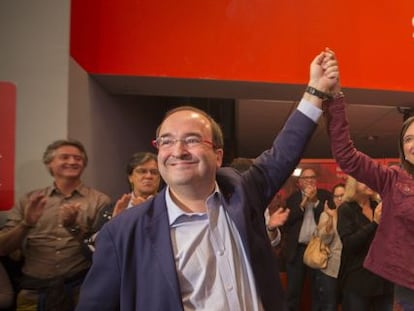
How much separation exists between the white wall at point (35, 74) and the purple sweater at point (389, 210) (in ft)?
5.15

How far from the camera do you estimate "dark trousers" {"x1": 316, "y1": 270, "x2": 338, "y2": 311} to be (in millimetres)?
2598

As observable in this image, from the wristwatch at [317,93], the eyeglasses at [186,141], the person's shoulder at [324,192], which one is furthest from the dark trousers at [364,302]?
the eyeglasses at [186,141]

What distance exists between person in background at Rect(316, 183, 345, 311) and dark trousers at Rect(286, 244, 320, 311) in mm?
119

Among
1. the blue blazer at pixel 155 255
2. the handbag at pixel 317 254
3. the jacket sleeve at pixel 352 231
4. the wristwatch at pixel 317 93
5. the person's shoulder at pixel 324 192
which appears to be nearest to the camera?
the blue blazer at pixel 155 255

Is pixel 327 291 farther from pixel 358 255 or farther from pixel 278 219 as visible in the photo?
pixel 278 219

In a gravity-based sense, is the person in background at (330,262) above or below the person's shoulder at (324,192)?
below

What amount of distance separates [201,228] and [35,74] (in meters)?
Answer: 1.67

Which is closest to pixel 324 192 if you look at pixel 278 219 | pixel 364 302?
pixel 364 302

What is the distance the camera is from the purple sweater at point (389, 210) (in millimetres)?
1525

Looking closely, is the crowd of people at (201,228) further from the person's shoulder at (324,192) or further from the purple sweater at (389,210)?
the person's shoulder at (324,192)

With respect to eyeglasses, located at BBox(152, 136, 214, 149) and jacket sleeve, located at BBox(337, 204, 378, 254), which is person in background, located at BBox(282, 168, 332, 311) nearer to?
jacket sleeve, located at BBox(337, 204, 378, 254)

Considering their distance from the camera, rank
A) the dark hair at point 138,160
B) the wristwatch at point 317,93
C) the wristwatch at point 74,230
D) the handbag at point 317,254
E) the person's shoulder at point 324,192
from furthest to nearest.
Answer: the person's shoulder at point 324,192 < the handbag at point 317,254 < the dark hair at point 138,160 < the wristwatch at point 74,230 < the wristwatch at point 317,93

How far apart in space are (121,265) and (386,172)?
46.7 inches

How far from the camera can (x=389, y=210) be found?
162 centimetres
